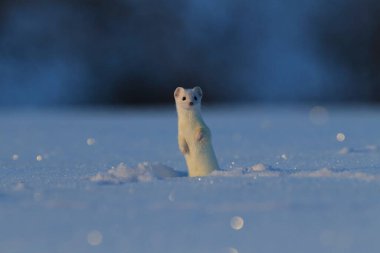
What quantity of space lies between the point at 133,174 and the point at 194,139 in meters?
0.41

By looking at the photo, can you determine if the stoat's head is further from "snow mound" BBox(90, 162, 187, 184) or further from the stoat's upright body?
"snow mound" BBox(90, 162, 187, 184)

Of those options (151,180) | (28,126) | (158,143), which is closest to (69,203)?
(151,180)

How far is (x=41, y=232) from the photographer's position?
7.39ft

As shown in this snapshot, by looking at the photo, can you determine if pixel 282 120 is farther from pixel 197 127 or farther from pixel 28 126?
pixel 197 127

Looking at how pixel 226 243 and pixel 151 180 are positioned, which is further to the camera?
pixel 151 180

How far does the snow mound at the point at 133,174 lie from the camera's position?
317 centimetres

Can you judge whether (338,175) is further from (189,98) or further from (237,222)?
(237,222)

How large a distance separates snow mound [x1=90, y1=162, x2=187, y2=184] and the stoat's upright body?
135 mm

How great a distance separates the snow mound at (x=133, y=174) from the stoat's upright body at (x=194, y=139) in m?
0.14

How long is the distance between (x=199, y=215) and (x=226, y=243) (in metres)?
0.31

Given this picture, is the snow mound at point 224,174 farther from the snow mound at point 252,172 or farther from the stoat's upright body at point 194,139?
the stoat's upright body at point 194,139

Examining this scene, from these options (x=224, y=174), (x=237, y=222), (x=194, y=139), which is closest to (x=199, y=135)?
(x=194, y=139)

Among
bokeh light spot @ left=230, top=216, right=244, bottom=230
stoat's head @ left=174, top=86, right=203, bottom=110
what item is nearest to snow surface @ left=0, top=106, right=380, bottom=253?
bokeh light spot @ left=230, top=216, right=244, bottom=230

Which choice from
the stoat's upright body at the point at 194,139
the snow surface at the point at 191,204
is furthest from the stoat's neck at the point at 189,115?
the snow surface at the point at 191,204
